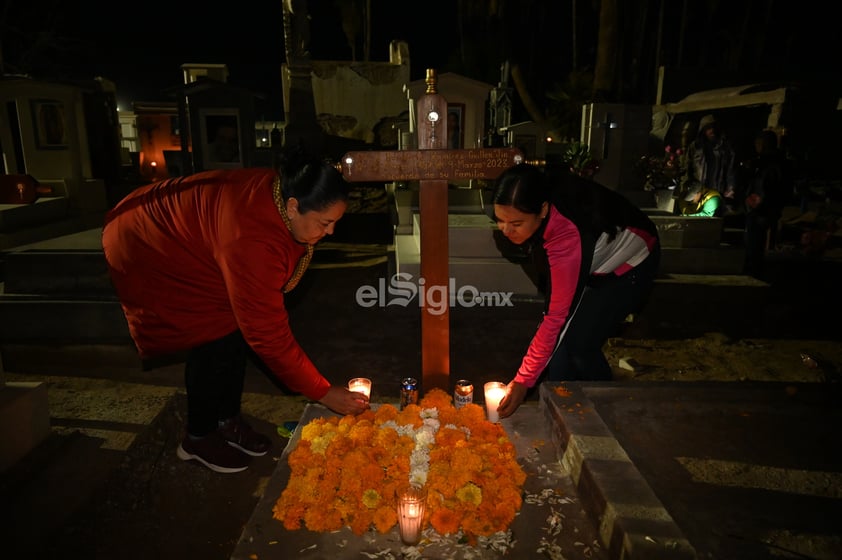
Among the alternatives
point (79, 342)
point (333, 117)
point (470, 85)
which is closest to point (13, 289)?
point (79, 342)

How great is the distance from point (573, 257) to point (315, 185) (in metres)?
1.36

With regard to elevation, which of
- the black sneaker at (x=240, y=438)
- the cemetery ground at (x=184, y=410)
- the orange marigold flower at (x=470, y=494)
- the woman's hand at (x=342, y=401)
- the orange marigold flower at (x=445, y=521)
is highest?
the woman's hand at (x=342, y=401)

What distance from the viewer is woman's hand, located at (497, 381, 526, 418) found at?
297cm

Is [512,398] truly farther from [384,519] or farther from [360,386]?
[384,519]

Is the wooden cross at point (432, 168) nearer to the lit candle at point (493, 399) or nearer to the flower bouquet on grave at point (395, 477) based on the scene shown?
the lit candle at point (493, 399)

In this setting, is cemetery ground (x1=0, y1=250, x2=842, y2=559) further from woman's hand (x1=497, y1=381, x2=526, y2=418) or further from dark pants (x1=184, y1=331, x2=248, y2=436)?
woman's hand (x1=497, y1=381, x2=526, y2=418)

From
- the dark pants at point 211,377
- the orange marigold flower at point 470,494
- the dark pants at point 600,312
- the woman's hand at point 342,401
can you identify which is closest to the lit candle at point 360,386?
the woman's hand at point 342,401

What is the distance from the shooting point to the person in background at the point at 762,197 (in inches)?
303

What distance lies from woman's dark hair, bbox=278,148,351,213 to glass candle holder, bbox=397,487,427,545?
1.27 m

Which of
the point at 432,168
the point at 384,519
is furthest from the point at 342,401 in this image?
the point at 432,168

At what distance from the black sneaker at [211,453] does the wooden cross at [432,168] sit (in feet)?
4.55

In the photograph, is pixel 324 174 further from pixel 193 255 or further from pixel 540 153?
pixel 540 153

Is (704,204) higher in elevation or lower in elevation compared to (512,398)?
higher

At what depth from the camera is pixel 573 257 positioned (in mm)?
2736
